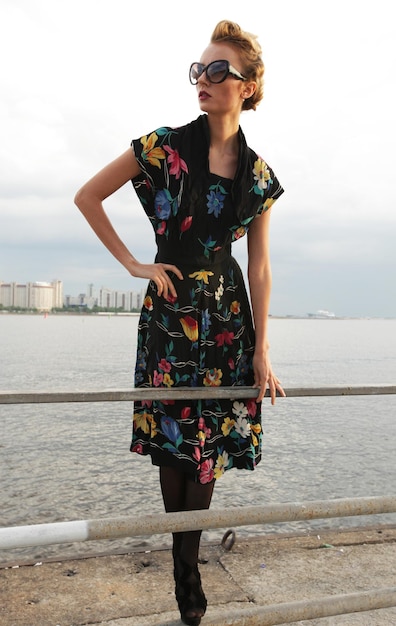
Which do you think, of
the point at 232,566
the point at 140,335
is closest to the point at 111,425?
the point at 232,566

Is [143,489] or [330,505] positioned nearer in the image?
[330,505]

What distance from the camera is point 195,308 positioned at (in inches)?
78.9

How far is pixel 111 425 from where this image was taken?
52.3 ft

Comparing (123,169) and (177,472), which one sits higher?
(123,169)

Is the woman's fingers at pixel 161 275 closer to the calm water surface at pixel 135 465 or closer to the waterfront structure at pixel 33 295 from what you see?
the calm water surface at pixel 135 465

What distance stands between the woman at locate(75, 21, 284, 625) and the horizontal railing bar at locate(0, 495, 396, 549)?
345mm

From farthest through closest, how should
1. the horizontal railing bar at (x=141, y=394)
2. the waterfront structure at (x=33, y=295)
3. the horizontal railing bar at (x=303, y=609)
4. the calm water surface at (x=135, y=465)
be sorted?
the waterfront structure at (x=33, y=295)
the calm water surface at (x=135, y=465)
the horizontal railing bar at (x=303, y=609)
the horizontal railing bar at (x=141, y=394)

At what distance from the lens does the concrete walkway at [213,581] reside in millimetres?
2697

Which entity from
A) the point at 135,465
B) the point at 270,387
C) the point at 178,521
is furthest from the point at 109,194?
the point at 135,465

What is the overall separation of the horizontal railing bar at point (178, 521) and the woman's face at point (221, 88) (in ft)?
4.09

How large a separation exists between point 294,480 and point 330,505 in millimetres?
9252

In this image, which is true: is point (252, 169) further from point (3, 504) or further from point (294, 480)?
point (294, 480)

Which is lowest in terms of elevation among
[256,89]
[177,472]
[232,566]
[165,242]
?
[232,566]

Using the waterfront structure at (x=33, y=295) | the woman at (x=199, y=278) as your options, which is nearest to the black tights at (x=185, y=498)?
the woman at (x=199, y=278)
